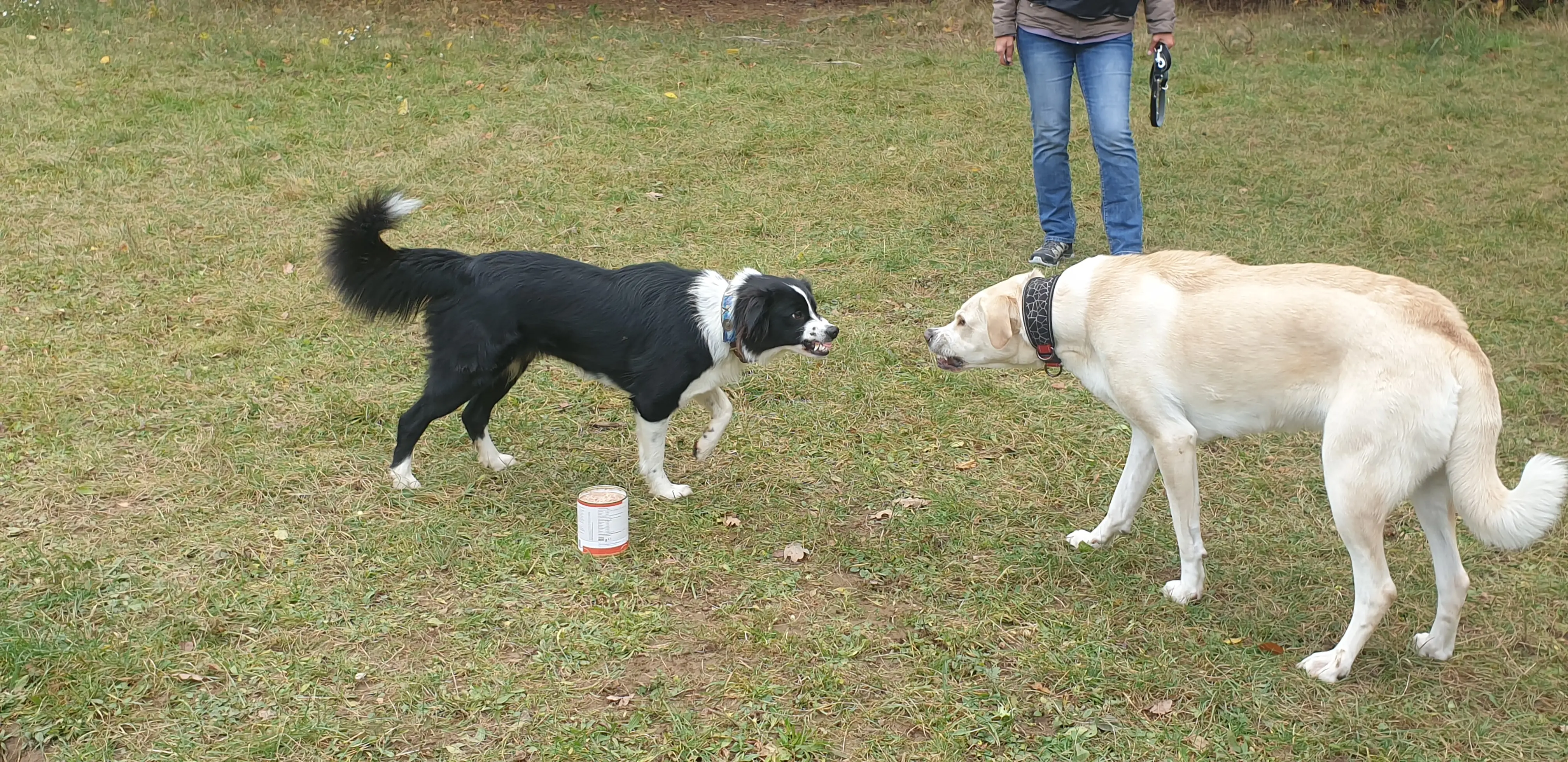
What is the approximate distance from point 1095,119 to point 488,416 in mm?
3716

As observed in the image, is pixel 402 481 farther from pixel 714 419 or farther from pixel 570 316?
pixel 714 419

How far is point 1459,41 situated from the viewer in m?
12.1

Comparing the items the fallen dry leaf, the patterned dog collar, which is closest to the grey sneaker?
the patterned dog collar

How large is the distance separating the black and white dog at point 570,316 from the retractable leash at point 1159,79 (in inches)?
121

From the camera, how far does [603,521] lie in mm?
4039

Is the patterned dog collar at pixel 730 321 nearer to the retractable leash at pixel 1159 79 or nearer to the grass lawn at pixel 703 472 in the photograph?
the grass lawn at pixel 703 472

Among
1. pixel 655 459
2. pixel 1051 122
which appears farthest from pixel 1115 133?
pixel 655 459

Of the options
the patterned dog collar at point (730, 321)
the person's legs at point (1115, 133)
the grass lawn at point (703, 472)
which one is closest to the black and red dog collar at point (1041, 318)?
the grass lawn at point (703, 472)

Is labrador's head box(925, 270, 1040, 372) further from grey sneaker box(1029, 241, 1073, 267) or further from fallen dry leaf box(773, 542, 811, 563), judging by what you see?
grey sneaker box(1029, 241, 1073, 267)

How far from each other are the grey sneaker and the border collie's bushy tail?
3602 millimetres

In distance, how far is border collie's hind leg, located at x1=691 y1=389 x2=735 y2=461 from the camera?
466 centimetres

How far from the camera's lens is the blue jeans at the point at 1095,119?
641cm

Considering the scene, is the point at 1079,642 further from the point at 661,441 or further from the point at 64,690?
the point at 64,690

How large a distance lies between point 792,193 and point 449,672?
17.7ft
